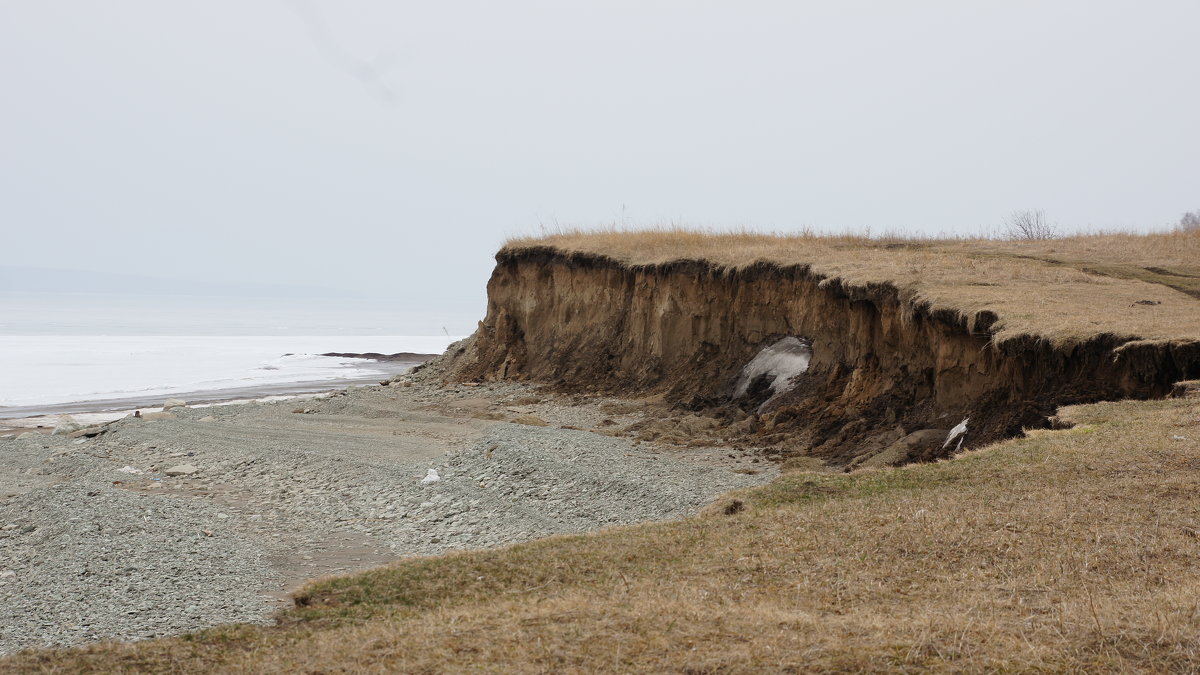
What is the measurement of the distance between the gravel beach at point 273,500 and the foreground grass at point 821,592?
7.21 feet

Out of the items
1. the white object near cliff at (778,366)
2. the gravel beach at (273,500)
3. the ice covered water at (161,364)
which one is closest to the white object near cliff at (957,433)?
the gravel beach at (273,500)

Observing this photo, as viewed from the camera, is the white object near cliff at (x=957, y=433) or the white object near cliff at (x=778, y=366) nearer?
the white object near cliff at (x=957, y=433)

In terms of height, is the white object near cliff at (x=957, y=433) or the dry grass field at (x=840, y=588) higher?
the white object near cliff at (x=957, y=433)

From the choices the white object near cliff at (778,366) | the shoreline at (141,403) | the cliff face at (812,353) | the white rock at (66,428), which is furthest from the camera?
the shoreline at (141,403)

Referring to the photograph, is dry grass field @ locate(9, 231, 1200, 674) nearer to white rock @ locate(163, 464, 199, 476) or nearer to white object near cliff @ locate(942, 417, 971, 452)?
white object near cliff @ locate(942, 417, 971, 452)

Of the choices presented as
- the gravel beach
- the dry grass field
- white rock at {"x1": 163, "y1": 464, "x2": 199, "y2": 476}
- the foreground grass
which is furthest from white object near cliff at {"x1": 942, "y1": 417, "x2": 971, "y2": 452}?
white rock at {"x1": 163, "y1": 464, "x2": 199, "y2": 476}

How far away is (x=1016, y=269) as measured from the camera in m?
20.0

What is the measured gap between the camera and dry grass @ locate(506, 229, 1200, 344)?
1494 cm

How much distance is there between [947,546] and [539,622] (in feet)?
11.5

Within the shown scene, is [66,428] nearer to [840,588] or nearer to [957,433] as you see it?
[957,433]

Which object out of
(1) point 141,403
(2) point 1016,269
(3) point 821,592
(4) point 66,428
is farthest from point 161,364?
(3) point 821,592

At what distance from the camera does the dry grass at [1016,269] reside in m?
14.9

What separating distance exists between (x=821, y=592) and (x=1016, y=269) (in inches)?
571

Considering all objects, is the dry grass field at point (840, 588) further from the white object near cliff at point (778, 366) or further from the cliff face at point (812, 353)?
the white object near cliff at point (778, 366)
